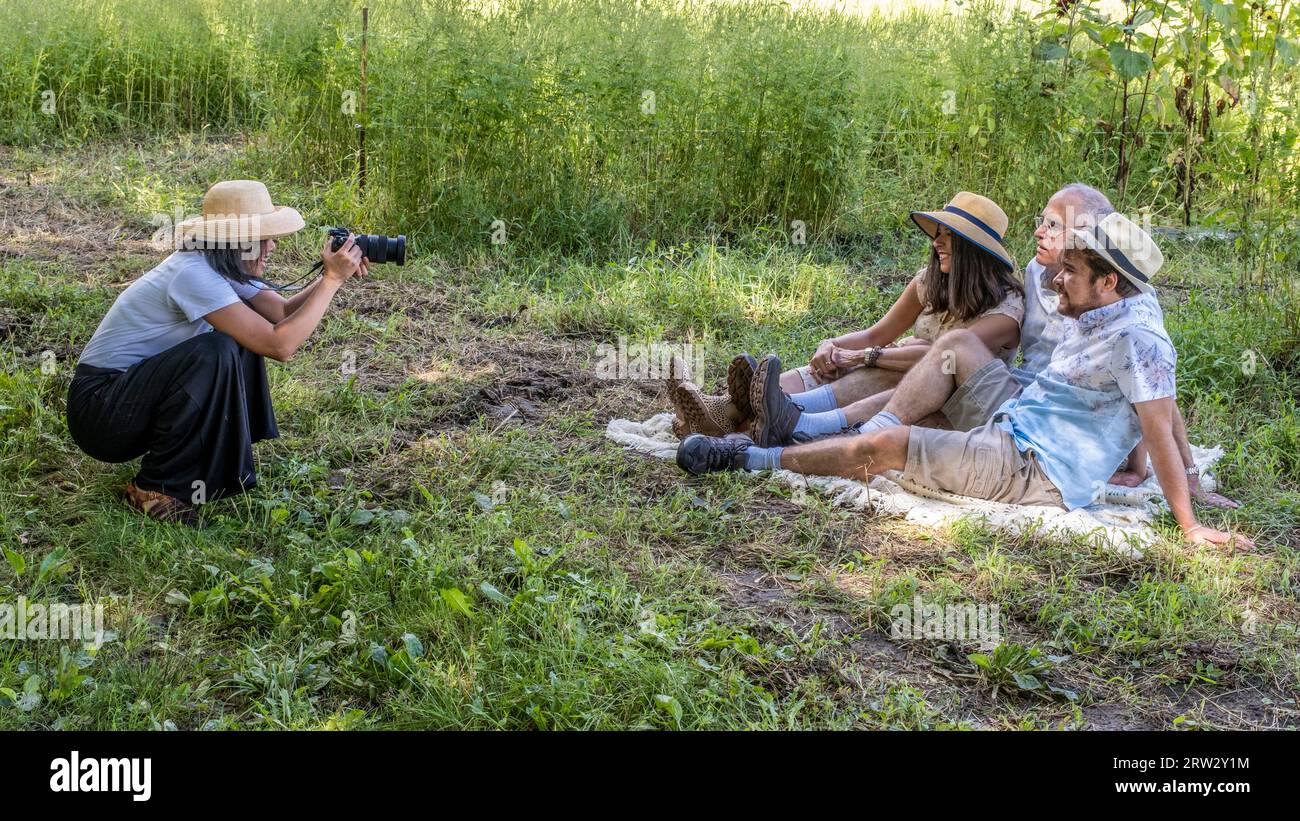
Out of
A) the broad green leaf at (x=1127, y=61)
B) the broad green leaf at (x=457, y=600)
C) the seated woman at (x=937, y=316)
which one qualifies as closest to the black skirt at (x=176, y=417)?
the broad green leaf at (x=457, y=600)

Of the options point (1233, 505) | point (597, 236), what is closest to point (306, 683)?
point (1233, 505)

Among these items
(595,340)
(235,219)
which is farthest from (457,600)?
(595,340)

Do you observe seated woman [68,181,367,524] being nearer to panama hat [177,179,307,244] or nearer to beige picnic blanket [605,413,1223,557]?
panama hat [177,179,307,244]

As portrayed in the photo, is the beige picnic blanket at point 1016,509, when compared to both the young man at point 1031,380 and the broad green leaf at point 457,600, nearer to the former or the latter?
the young man at point 1031,380

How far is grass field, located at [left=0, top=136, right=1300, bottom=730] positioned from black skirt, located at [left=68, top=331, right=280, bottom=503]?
139 millimetres

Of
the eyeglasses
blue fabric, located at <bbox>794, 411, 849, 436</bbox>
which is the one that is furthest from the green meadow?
the eyeglasses

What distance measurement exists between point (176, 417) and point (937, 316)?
9.25ft

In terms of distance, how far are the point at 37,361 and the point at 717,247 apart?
3.67 metres

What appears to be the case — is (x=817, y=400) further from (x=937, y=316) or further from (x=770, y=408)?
(x=937, y=316)

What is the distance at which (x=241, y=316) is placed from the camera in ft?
12.3

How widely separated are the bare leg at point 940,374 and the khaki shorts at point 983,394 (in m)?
0.03

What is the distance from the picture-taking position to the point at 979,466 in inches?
163

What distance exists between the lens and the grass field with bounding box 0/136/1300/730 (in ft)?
9.62

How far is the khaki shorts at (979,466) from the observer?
4.11 metres
